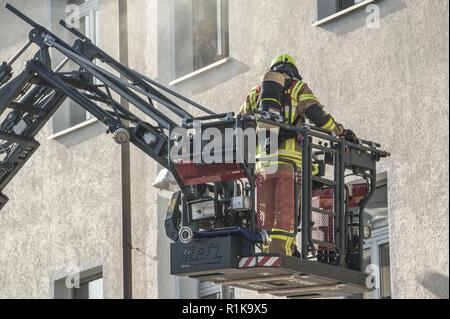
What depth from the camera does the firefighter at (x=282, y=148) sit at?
42.5 ft

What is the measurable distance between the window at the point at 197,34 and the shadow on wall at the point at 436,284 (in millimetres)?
4594

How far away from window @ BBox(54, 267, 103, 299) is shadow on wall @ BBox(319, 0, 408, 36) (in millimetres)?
4869

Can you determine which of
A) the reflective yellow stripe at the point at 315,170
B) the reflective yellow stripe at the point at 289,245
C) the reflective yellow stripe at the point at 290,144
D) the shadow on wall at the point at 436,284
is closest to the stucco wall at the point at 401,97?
the shadow on wall at the point at 436,284

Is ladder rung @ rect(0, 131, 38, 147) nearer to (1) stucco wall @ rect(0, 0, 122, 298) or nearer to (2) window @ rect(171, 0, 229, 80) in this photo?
(2) window @ rect(171, 0, 229, 80)

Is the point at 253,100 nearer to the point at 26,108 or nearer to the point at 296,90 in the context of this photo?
the point at 296,90

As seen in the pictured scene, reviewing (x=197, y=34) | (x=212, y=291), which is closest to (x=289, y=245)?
(x=212, y=291)

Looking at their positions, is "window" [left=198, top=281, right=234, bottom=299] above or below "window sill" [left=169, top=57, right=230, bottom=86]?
below

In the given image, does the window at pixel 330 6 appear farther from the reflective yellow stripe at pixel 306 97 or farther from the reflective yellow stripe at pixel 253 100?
the reflective yellow stripe at pixel 306 97

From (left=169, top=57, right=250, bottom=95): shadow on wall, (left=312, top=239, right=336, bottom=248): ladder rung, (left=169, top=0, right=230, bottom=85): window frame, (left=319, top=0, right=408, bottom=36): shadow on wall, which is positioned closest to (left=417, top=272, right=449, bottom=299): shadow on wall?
(left=312, top=239, right=336, bottom=248): ladder rung

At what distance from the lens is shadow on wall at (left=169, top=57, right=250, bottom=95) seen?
17000 millimetres

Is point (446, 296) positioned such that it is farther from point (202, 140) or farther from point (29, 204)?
point (29, 204)

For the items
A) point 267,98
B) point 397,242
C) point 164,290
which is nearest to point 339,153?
point 267,98

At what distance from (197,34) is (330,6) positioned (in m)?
2.73
